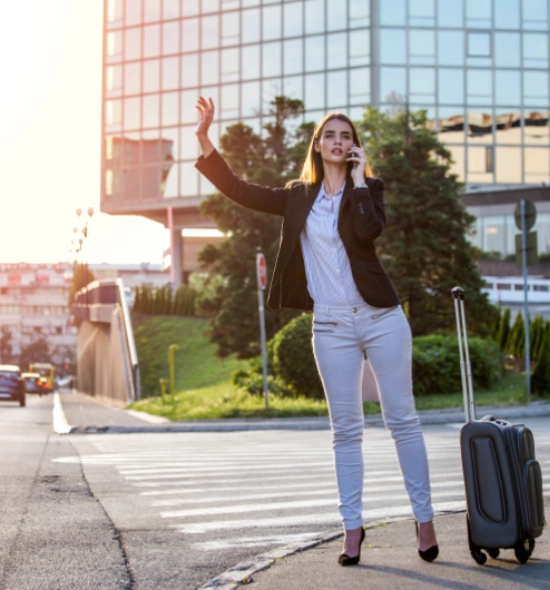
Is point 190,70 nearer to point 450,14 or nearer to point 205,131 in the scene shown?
point 450,14

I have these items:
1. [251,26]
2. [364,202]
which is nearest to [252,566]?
[364,202]

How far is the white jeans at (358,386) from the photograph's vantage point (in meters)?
4.80

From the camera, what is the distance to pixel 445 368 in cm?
2206

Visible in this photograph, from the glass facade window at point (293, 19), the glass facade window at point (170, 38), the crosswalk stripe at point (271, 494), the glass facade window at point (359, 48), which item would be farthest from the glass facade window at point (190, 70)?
the crosswalk stripe at point (271, 494)

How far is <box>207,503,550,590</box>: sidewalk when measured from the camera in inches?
164

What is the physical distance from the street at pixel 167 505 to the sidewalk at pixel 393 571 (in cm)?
31

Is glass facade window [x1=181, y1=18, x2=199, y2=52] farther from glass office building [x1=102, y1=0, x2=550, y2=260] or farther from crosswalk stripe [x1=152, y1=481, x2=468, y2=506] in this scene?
crosswalk stripe [x1=152, y1=481, x2=468, y2=506]

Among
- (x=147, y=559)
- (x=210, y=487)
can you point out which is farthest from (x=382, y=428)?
(x=147, y=559)

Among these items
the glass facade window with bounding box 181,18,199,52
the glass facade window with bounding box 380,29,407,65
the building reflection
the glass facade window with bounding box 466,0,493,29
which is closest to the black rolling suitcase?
the glass facade window with bounding box 380,29,407,65

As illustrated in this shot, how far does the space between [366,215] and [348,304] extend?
0.40m

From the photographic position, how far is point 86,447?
1377 centimetres

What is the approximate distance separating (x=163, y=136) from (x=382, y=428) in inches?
1882

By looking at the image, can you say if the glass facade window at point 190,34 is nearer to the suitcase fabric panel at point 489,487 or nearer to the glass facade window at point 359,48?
the glass facade window at point 359,48

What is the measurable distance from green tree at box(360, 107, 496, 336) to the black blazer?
22.0 m
